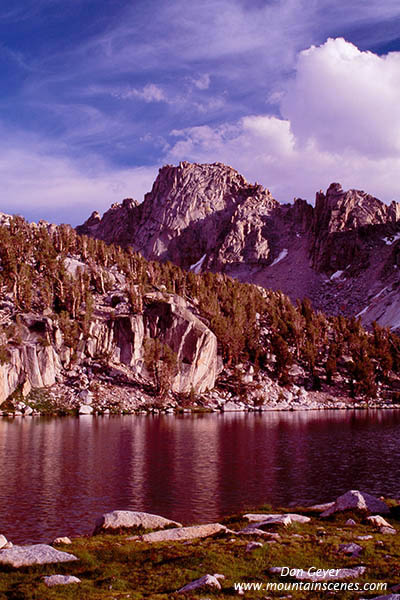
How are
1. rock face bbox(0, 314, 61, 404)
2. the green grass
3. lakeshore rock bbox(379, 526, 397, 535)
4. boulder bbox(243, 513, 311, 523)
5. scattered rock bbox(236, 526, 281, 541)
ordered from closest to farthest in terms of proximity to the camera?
the green grass
scattered rock bbox(236, 526, 281, 541)
lakeshore rock bbox(379, 526, 397, 535)
boulder bbox(243, 513, 311, 523)
rock face bbox(0, 314, 61, 404)

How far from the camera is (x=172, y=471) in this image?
4147cm

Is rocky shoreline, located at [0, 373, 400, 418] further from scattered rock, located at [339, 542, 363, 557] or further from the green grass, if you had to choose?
scattered rock, located at [339, 542, 363, 557]

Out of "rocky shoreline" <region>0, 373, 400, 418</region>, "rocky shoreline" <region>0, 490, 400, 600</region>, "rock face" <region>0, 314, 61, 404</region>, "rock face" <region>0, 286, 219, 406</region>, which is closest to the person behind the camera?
"rocky shoreline" <region>0, 490, 400, 600</region>

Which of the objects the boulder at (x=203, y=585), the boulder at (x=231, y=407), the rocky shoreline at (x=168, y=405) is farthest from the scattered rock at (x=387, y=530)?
the boulder at (x=231, y=407)

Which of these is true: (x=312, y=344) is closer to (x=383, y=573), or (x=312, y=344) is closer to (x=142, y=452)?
(x=142, y=452)

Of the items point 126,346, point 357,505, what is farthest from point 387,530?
point 126,346

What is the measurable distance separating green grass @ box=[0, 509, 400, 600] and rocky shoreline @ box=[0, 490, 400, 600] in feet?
0.11

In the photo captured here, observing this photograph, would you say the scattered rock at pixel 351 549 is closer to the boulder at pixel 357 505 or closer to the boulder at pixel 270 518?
the boulder at pixel 270 518

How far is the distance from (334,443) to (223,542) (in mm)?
42971

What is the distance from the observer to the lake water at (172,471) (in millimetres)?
30250

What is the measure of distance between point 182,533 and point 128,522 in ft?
10.1

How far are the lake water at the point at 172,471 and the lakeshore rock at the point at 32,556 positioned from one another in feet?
24.5

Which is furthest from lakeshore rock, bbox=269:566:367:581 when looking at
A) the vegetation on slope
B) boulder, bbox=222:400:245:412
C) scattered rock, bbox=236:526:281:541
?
boulder, bbox=222:400:245:412

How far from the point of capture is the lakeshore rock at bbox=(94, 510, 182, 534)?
23.1 metres
